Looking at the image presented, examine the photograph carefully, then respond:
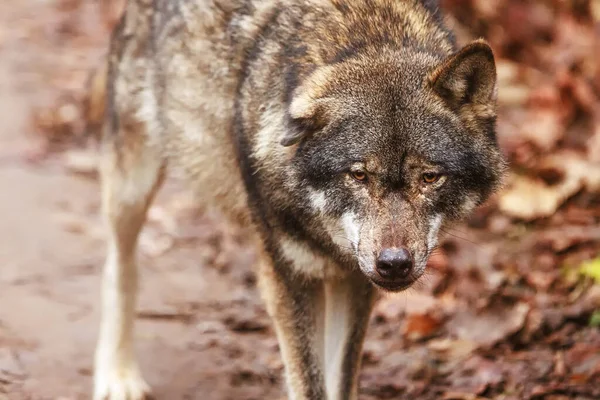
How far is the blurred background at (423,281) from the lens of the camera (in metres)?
5.78

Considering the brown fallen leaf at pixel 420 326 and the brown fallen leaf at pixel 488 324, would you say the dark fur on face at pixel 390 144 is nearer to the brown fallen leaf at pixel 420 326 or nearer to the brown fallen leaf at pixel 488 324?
the brown fallen leaf at pixel 488 324

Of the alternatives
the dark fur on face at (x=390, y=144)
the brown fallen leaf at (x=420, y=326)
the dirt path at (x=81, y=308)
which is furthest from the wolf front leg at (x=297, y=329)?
the brown fallen leaf at (x=420, y=326)

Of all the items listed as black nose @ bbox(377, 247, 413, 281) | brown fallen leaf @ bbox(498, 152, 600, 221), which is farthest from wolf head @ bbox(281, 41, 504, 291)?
brown fallen leaf @ bbox(498, 152, 600, 221)

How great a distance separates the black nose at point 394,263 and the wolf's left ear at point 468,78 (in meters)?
0.76

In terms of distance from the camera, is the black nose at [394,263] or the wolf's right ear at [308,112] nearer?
the black nose at [394,263]

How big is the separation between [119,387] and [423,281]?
1.97 metres

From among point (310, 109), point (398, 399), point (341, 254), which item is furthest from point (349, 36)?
point (398, 399)

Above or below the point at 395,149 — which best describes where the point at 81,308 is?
below

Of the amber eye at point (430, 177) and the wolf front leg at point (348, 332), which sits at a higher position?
the amber eye at point (430, 177)

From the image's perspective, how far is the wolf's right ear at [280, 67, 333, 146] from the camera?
426 centimetres

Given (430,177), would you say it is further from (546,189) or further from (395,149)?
(546,189)

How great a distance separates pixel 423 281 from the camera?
15.9ft

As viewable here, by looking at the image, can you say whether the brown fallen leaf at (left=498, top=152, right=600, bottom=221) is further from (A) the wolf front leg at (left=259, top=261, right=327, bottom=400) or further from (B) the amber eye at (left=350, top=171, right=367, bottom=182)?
(B) the amber eye at (left=350, top=171, right=367, bottom=182)

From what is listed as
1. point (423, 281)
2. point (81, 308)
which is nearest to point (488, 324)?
point (423, 281)
